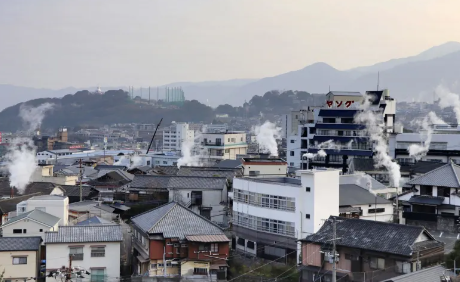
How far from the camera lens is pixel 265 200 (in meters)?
17.8

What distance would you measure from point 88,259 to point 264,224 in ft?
16.2

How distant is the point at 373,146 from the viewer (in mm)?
31297

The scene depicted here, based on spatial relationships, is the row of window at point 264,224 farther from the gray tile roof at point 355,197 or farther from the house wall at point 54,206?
the house wall at point 54,206

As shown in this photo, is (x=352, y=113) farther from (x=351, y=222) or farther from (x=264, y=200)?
(x=351, y=222)

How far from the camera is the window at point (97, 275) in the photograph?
15719mm

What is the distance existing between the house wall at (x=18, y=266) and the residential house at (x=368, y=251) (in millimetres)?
6410

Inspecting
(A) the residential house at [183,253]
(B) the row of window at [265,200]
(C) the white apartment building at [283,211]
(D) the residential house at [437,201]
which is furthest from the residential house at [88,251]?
(D) the residential house at [437,201]

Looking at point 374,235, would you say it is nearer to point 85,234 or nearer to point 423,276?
point 423,276

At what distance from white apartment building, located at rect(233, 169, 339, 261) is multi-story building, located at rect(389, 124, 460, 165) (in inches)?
494

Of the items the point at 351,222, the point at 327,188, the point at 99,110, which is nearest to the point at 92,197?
the point at 327,188

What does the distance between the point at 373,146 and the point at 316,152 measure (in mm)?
2992

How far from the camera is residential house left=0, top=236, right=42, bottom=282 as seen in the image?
15.3 m

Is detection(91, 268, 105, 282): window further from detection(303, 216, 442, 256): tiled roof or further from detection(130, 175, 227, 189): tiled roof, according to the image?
detection(130, 175, 227, 189): tiled roof

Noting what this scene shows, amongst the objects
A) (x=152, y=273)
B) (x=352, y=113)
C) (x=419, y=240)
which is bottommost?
(x=152, y=273)
